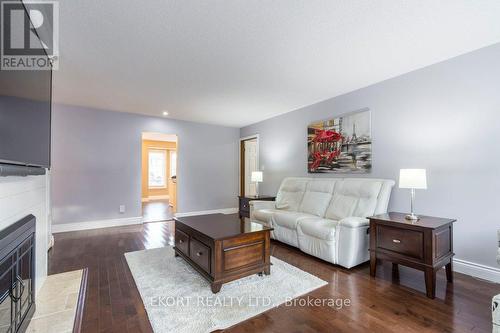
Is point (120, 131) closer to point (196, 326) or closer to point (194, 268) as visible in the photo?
point (194, 268)

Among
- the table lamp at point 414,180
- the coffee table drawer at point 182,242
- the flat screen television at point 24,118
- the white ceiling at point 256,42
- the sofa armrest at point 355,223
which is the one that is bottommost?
the coffee table drawer at point 182,242

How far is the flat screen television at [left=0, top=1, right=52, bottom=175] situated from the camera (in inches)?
47.0

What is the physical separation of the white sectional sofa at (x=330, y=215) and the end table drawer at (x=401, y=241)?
0.27 m

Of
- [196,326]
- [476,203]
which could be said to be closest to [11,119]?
[196,326]

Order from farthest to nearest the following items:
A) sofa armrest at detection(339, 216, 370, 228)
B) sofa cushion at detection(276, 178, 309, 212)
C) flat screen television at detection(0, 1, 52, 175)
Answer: sofa cushion at detection(276, 178, 309, 212)
sofa armrest at detection(339, 216, 370, 228)
flat screen television at detection(0, 1, 52, 175)

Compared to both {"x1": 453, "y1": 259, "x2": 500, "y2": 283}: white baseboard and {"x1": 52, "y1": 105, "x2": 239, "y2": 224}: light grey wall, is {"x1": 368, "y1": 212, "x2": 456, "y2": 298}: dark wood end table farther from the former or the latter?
{"x1": 52, "y1": 105, "x2": 239, "y2": 224}: light grey wall

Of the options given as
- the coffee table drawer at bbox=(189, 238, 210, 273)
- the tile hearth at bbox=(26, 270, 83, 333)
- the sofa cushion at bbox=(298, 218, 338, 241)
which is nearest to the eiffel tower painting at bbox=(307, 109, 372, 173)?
the sofa cushion at bbox=(298, 218, 338, 241)

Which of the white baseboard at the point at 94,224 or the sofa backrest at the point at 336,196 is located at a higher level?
the sofa backrest at the point at 336,196

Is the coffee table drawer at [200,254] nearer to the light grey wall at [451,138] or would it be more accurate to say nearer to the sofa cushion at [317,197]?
the sofa cushion at [317,197]

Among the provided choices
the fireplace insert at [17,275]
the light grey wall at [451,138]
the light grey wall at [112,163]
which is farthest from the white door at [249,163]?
the fireplace insert at [17,275]

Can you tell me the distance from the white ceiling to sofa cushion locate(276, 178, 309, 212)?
61.6 inches

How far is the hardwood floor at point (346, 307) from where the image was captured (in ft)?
5.69

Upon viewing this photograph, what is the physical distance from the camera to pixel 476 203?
8.30 ft

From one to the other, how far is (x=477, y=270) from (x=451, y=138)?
1424 mm
